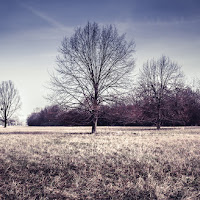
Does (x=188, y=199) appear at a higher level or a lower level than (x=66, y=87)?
lower

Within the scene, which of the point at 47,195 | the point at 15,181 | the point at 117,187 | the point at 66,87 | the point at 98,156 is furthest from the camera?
the point at 66,87

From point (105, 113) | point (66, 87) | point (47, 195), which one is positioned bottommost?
point (47, 195)

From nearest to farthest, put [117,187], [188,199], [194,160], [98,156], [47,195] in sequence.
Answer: [188,199] < [47,195] < [117,187] < [194,160] < [98,156]

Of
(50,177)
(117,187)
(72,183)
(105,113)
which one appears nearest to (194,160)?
(117,187)

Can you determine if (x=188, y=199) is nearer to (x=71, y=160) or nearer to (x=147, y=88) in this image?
(x=71, y=160)

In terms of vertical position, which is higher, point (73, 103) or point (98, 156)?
point (73, 103)

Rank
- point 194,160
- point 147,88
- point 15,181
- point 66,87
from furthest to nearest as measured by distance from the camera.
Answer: point 147,88, point 66,87, point 194,160, point 15,181

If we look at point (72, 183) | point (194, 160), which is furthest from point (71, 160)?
point (194, 160)

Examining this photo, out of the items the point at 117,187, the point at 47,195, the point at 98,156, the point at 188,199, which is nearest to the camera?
the point at 188,199

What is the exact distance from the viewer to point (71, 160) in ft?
18.7

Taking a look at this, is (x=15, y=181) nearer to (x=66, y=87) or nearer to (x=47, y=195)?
(x=47, y=195)

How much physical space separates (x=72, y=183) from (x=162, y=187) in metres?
2.11

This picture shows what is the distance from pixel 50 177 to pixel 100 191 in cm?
A: 149

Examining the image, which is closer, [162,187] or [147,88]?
[162,187]
